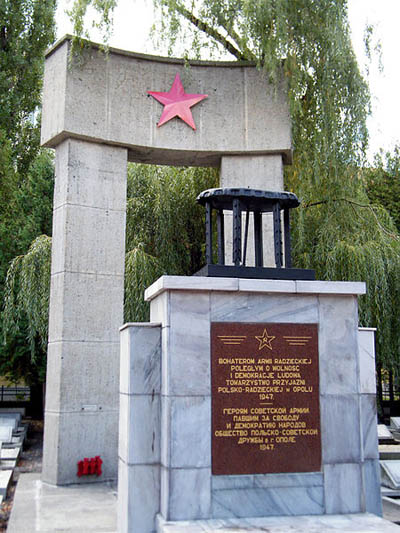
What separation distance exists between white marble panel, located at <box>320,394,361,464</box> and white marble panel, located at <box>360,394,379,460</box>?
0.41ft

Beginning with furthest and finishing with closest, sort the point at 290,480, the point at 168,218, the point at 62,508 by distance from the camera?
1. the point at 168,218
2. the point at 62,508
3. the point at 290,480

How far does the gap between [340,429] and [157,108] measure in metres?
7.49

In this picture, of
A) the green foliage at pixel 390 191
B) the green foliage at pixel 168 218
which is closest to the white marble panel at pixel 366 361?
the green foliage at pixel 168 218

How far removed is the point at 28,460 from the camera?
42.9 feet

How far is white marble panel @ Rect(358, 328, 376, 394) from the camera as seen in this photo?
6672 millimetres

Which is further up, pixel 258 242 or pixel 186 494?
pixel 258 242

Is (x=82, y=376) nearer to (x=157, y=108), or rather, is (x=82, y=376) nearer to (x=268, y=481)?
(x=268, y=481)

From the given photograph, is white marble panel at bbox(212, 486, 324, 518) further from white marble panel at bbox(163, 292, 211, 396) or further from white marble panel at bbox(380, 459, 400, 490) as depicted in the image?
white marble panel at bbox(380, 459, 400, 490)

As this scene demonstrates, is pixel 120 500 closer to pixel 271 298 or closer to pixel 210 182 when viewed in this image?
pixel 271 298

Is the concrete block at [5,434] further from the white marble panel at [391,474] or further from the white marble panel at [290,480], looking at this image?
the white marble panel at [290,480]

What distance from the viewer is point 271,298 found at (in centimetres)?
649

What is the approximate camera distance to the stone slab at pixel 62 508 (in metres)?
6.89

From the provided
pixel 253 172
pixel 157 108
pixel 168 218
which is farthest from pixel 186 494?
pixel 168 218

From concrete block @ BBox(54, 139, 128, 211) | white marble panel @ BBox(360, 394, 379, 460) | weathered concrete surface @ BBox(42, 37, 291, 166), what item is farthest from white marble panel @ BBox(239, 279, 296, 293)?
weathered concrete surface @ BBox(42, 37, 291, 166)
